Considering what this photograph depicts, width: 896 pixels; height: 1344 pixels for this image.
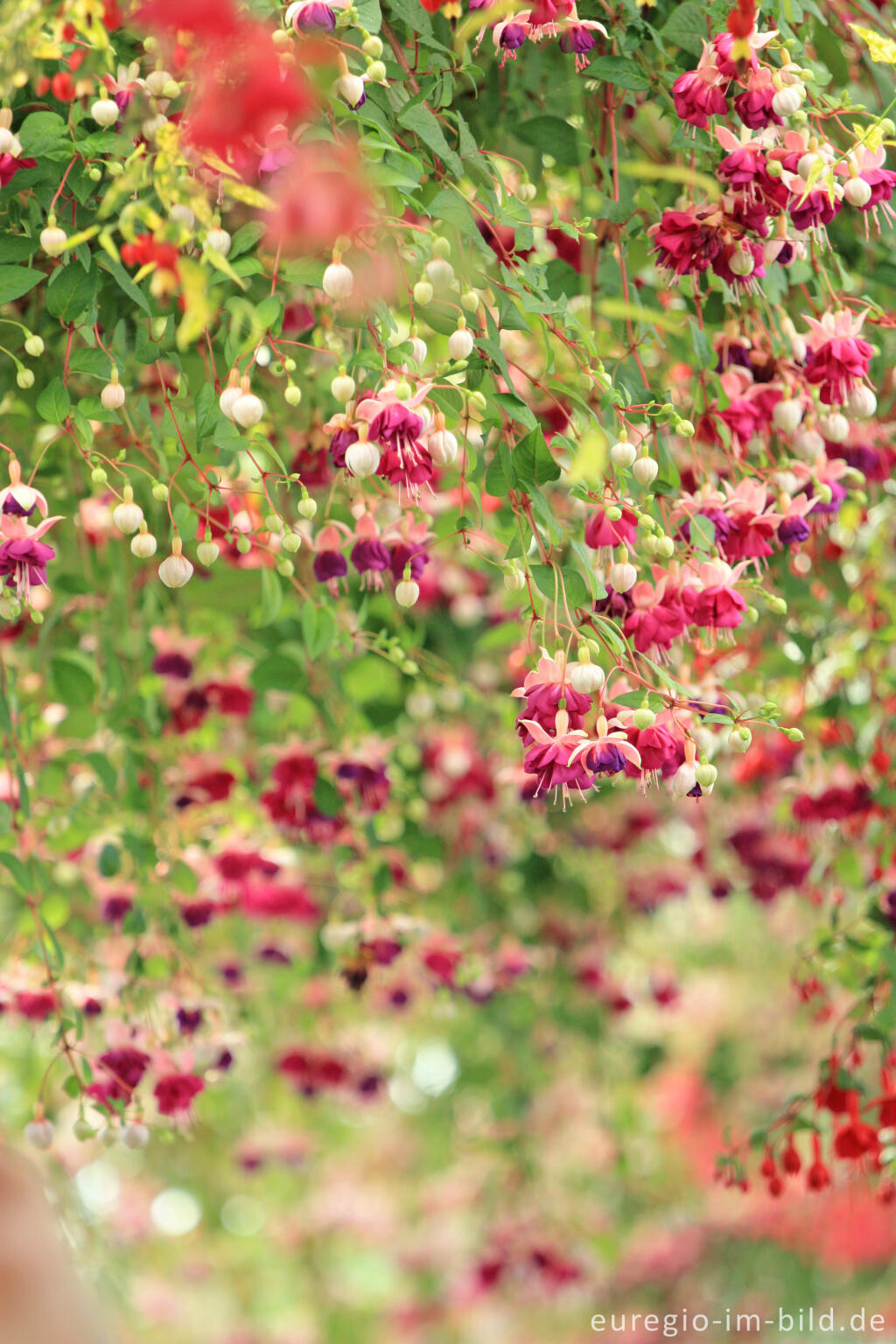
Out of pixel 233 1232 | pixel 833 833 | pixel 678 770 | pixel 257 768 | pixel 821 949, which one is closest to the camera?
pixel 678 770

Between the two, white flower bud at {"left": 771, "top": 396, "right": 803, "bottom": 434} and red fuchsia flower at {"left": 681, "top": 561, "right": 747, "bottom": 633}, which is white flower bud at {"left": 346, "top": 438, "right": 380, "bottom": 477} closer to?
red fuchsia flower at {"left": 681, "top": 561, "right": 747, "bottom": 633}

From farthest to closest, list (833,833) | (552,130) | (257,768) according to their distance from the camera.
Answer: (257,768), (833,833), (552,130)

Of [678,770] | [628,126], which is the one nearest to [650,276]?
[628,126]

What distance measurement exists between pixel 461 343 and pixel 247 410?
125mm

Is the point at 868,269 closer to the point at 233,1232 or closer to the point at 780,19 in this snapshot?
the point at 780,19

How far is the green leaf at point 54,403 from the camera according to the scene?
2.51 feet

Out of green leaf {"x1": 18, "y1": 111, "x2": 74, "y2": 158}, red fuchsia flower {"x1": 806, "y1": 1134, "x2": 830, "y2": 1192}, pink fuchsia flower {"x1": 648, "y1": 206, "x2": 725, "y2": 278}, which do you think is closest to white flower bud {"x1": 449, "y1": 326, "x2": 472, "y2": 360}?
pink fuchsia flower {"x1": 648, "y1": 206, "x2": 725, "y2": 278}

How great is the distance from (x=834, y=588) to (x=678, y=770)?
61 centimetres

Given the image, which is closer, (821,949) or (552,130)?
(552,130)

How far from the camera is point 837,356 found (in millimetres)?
832

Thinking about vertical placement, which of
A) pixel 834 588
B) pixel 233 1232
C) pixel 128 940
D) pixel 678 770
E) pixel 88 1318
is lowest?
pixel 233 1232

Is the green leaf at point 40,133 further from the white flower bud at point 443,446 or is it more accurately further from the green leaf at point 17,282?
the white flower bud at point 443,446

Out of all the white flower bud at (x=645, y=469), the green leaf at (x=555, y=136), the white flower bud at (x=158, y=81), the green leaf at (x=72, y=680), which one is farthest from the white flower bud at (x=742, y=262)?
the green leaf at (x=72, y=680)

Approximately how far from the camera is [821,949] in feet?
4.00
